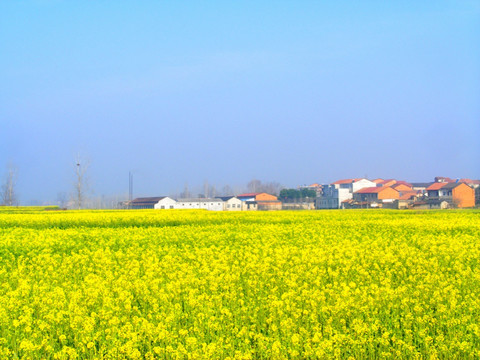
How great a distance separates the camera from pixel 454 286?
25.3 ft

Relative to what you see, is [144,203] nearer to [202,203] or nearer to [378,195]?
[202,203]

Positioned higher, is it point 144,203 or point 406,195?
point 406,195

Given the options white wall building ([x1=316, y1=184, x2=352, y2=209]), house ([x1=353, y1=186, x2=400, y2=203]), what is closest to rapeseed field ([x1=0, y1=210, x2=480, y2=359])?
house ([x1=353, y1=186, x2=400, y2=203])

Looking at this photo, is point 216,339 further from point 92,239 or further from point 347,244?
point 92,239

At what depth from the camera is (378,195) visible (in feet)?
319

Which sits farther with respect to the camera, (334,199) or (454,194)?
(334,199)

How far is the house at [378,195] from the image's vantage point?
96.9 m

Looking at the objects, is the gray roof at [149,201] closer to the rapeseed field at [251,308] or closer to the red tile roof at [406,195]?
the red tile roof at [406,195]

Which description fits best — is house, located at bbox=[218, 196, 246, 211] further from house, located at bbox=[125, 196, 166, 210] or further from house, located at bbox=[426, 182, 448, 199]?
house, located at bbox=[426, 182, 448, 199]

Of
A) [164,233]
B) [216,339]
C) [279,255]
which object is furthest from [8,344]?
A: [164,233]

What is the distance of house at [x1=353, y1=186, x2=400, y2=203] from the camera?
96875 mm

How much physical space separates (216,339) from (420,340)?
6.54 feet

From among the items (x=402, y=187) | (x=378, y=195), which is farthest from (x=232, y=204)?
(x=402, y=187)

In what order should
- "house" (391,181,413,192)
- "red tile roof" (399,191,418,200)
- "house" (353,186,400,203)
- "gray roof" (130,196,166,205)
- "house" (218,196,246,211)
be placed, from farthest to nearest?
"house" (391,181,413,192), "red tile roof" (399,191,418,200), "house" (218,196,246,211), "house" (353,186,400,203), "gray roof" (130,196,166,205)
